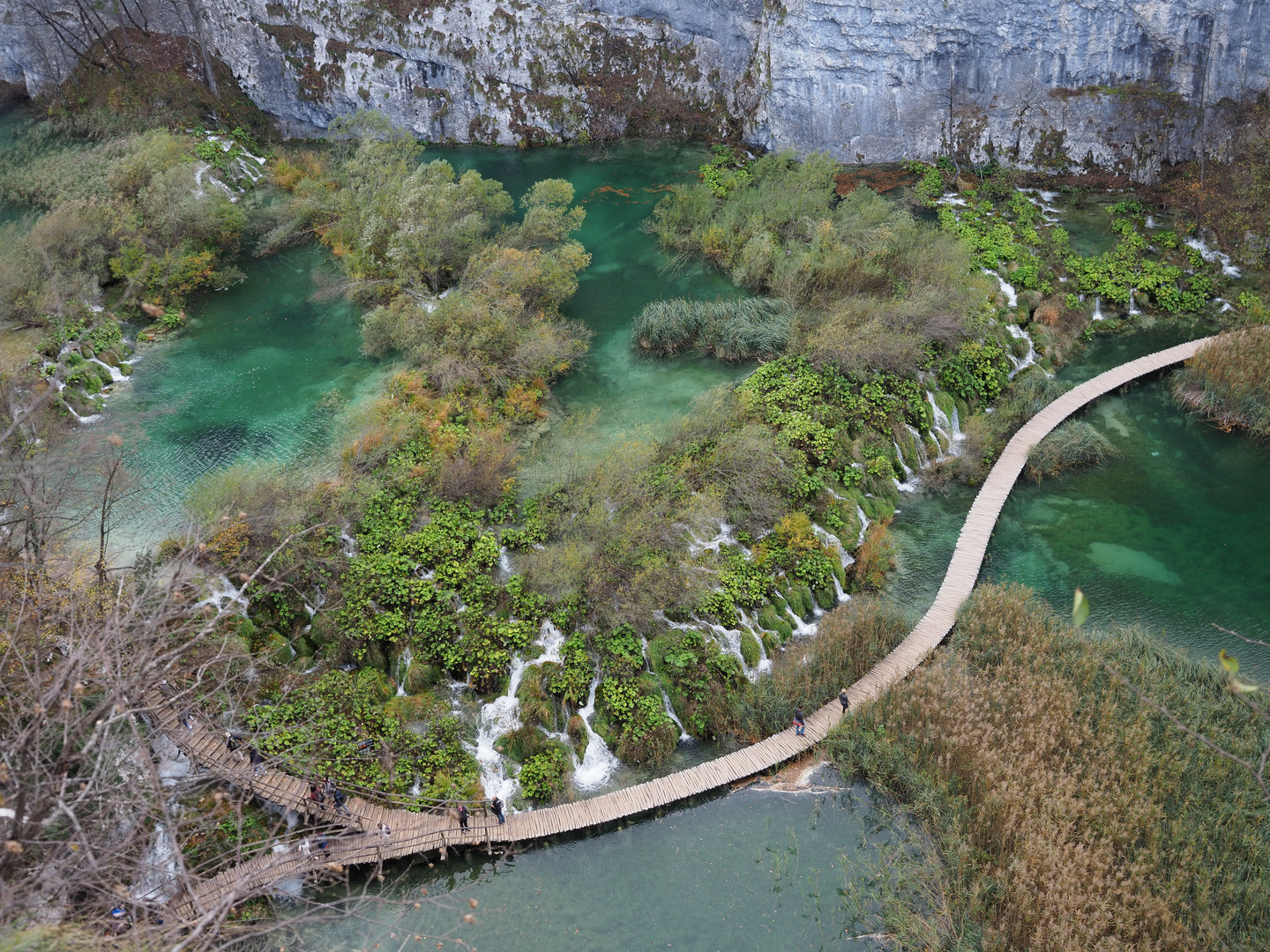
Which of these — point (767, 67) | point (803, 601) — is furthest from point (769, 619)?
point (767, 67)

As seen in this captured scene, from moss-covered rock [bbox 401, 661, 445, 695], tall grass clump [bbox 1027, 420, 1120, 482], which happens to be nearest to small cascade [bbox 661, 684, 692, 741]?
moss-covered rock [bbox 401, 661, 445, 695]

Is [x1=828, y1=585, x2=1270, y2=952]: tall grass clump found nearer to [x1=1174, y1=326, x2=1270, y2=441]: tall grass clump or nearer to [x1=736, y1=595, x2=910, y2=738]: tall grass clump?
[x1=736, y1=595, x2=910, y2=738]: tall grass clump

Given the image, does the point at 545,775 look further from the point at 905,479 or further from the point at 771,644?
the point at 905,479

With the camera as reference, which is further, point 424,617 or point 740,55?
point 740,55

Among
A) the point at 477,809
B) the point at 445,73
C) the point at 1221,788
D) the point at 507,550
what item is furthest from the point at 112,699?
the point at 445,73

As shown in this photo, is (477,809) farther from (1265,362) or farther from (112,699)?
(1265,362)
